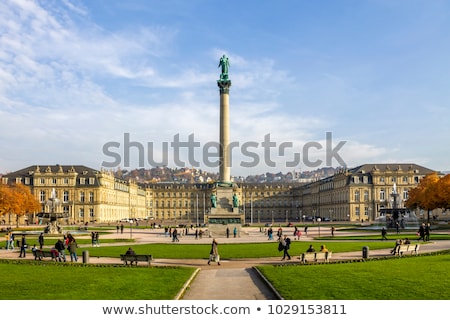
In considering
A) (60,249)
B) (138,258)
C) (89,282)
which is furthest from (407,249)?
(60,249)

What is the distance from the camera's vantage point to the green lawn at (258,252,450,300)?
19.2 meters

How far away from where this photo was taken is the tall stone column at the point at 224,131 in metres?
77.9

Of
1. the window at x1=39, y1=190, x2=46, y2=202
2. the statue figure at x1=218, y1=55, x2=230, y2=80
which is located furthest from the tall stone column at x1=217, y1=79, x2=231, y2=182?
the window at x1=39, y1=190, x2=46, y2=202

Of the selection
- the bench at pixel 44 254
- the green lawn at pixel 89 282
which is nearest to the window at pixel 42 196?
the bench at pixel 44 254

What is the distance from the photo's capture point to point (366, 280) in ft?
74.4

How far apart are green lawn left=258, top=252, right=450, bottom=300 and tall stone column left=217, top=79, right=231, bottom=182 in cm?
4812

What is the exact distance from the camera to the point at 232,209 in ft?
244

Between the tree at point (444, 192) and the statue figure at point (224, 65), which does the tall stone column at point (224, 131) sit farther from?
the tree at point (444, 192)

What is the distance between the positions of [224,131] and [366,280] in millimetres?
57372

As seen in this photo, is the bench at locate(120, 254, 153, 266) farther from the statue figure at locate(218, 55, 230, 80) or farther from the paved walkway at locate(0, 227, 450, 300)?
the statue figure at locate(218, 55, 230, 80)
